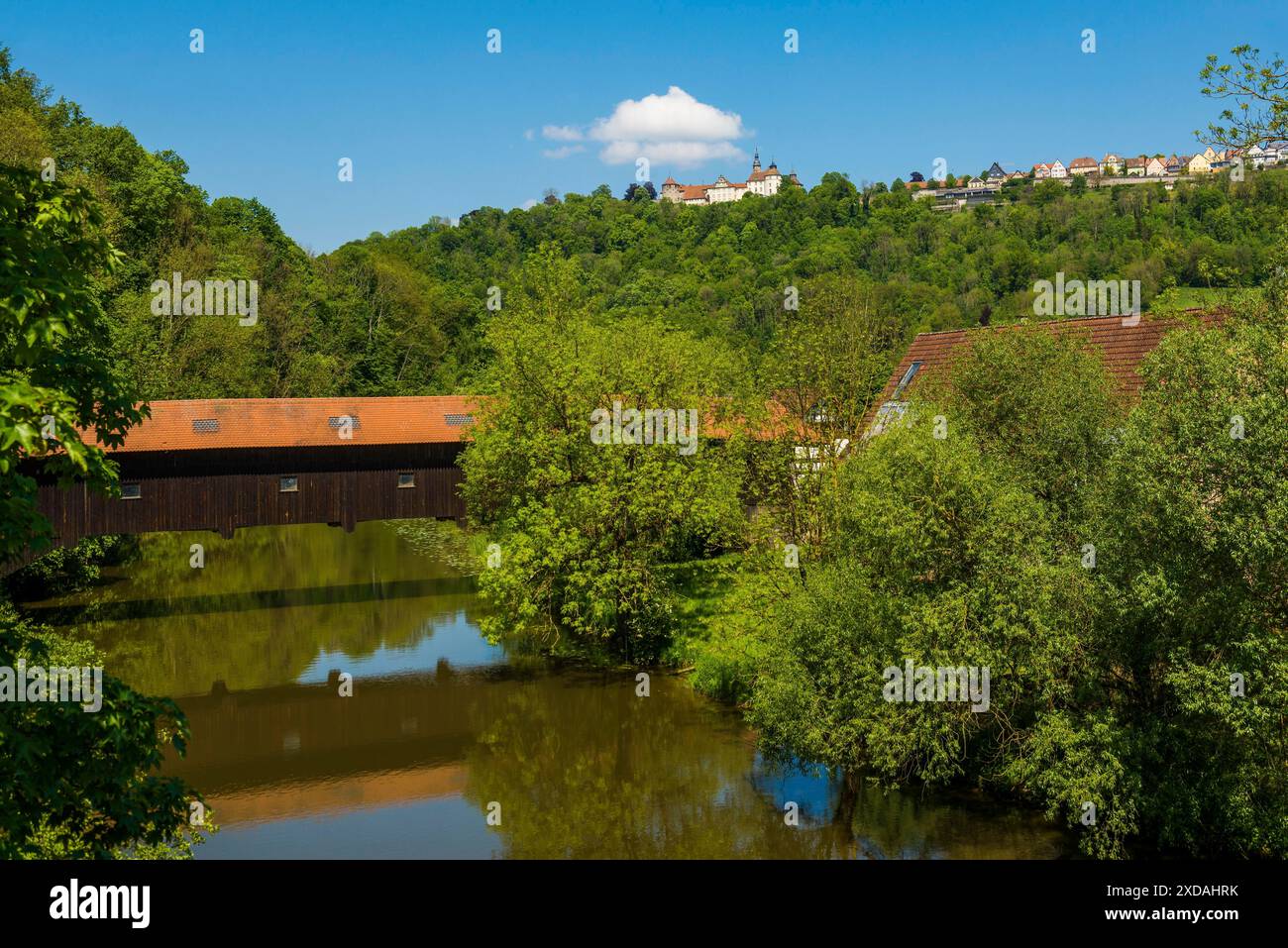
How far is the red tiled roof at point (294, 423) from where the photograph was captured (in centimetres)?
2634

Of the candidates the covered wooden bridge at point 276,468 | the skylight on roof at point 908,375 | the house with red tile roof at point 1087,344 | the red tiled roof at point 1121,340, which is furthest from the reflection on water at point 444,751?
the skylight on roof at point 908,375

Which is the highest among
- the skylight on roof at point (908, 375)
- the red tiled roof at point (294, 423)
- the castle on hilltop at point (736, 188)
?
the castle on hilltop at point (736, 188)

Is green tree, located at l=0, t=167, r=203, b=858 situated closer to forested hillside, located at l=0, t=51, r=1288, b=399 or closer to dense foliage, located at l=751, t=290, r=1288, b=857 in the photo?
dense foliage, located at l=751, t=290, r=1288, b=857

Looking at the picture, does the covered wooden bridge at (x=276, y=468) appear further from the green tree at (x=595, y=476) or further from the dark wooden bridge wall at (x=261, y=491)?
the green tree at (x=595, y=476)

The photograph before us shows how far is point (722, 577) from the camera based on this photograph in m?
25.9

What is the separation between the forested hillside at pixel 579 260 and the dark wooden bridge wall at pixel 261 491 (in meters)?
3.96

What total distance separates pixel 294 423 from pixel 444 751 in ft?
37.4

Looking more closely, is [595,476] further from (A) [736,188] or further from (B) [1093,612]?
(A) [736,188]

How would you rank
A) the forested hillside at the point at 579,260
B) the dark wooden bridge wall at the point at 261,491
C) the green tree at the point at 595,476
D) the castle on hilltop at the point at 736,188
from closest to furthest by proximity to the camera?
1. the green tree at the point at 595,476
2. the dark wooden bridge wall at the point at 261,491
3. the forested hillside at the point at 579,260
4. the castle on hilltop at the point at 736,188

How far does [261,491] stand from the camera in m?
27.0

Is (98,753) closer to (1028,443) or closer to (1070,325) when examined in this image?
(1028,443)

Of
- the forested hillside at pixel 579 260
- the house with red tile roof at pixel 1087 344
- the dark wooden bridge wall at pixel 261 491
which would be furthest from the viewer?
the forested hillside at pixel 579 260

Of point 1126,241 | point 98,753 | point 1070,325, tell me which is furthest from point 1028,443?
point 1126,241

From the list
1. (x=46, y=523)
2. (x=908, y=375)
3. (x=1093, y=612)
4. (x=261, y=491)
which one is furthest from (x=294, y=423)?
(x=46, y=523)
